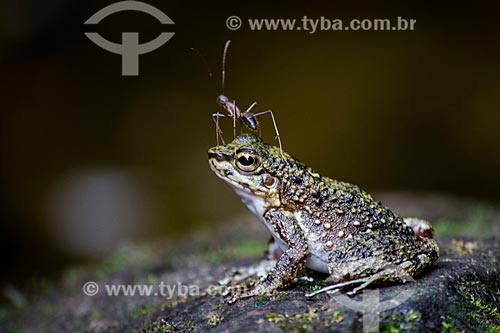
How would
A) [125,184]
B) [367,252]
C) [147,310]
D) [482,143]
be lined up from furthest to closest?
[125,184]
[482,143]
[147,310]
[367,252]

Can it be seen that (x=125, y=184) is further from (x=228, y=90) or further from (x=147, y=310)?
(x=147, y=310)

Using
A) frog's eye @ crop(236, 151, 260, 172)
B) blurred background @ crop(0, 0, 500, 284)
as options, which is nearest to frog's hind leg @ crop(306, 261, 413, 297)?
frog's eye @ crop(236, 151, 260, 172)

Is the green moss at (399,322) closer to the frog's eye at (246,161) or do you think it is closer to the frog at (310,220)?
the frog at (310,220)

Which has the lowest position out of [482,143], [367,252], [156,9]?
[367,252]

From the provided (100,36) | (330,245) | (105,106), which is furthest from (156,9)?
(330,245)

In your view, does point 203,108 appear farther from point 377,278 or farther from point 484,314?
point 484,314

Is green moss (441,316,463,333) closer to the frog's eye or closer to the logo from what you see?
the frog's eye

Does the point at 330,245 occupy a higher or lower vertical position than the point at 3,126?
lower

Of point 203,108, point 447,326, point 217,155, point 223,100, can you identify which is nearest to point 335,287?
point 447,326
